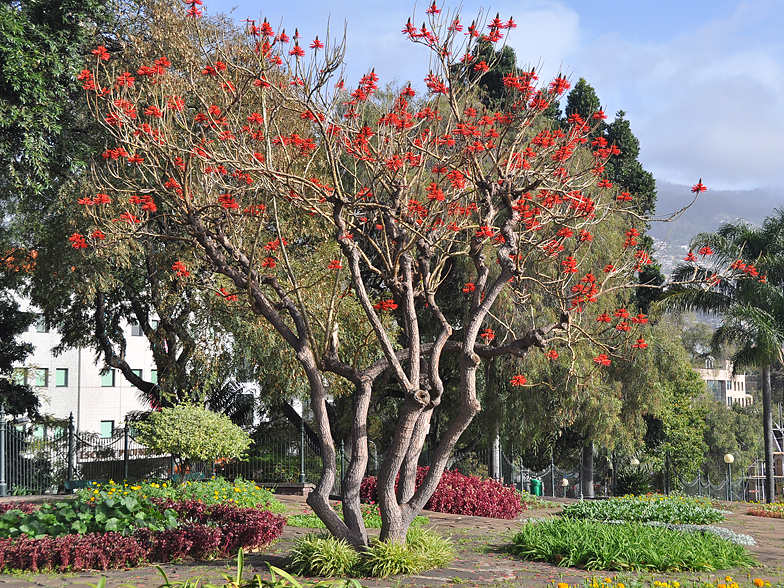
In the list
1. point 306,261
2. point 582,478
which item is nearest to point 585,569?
point 306,261

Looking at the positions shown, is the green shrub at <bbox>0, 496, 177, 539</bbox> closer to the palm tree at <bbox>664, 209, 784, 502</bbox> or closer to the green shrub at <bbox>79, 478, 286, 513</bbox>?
the green shrub at <bbox>79, 478, 286, 513</bbox>

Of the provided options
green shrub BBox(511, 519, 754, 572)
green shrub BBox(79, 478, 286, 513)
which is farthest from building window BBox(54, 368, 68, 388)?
green shrub BBox(511, 519, 754, 572)

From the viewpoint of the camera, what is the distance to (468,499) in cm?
1248

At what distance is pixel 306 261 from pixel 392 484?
8090mm

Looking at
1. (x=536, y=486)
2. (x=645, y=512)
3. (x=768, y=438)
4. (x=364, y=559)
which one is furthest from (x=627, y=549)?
(x=768, y=438)

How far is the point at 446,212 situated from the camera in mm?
8641

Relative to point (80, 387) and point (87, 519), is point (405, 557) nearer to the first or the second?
point (87, 519)

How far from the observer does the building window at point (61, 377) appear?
1255 inches

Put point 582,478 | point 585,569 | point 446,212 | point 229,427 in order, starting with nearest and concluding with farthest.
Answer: point 585,569 < point 446,212 < point 229,427 < point 582,478

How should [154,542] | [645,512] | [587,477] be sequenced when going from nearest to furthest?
[154,542], [645,512], [587,477]

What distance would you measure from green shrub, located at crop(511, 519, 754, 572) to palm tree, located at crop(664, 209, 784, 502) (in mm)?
14514

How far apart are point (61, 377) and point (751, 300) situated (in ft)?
92.1

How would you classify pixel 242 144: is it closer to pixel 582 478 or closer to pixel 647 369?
Result: pixel 647 369

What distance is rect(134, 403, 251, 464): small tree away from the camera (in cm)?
1148
